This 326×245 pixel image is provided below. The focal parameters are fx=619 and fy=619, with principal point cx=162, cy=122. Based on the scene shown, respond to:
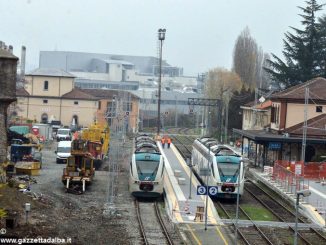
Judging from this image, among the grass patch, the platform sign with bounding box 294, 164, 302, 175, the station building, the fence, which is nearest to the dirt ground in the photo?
the grass patch

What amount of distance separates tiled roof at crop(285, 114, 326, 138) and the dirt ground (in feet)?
48.1

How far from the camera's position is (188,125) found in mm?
105938

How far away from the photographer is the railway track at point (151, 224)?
21.0 metres

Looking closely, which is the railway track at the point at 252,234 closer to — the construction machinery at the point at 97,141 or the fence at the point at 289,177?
the fence at the point at 289,177

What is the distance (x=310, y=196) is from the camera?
3225cm

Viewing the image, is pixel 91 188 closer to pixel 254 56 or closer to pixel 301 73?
pixel 301 73

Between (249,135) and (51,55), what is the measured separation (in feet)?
420

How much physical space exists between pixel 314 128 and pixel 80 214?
856 inches

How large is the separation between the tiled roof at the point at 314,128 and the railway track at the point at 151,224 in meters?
17.0

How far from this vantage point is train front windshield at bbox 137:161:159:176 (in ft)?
97.0

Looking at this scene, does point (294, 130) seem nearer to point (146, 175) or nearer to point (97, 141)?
point (97, 141)

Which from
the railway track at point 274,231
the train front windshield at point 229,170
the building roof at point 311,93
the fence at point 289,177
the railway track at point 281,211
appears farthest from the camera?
the building roof at point 311,93

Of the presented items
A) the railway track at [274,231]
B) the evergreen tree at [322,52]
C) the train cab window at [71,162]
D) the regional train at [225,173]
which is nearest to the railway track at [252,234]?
the railway track at [274,231]

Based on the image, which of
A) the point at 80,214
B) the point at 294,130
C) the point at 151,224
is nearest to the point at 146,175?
the point at 80,214
